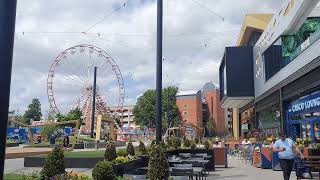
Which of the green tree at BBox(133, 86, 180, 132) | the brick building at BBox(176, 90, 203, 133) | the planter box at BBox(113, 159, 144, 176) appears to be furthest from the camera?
the brick building at BBox(176, 90, 203, 133)

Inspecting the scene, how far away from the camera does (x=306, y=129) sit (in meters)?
24.2

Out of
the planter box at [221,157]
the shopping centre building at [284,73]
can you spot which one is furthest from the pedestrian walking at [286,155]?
the shopping centre building at [284,73]

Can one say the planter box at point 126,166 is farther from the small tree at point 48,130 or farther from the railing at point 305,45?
the small tree at point 48,130

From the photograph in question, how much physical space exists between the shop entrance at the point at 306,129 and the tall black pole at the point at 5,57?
20.5m

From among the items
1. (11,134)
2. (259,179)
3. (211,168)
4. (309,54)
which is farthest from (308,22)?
(11,134)

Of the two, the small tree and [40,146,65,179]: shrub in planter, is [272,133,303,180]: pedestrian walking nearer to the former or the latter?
[40,146,65,179]: shrub in planter

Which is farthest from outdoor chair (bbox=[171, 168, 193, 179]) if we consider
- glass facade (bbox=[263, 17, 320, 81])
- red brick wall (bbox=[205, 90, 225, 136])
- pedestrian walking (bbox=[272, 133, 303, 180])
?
red brick wall (bbox=[205, 90, 225, 136])

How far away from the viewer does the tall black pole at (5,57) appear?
3.89 m

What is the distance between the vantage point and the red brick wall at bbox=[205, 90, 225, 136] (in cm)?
14175

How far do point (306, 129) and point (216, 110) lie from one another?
120 metres

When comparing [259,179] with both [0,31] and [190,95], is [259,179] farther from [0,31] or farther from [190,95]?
[190,95]

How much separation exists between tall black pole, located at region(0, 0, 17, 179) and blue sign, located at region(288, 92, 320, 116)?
786 inches

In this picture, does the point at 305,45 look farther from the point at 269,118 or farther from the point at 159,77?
the point at 269,118

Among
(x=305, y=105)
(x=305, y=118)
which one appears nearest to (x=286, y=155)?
(x=305, y=105)
